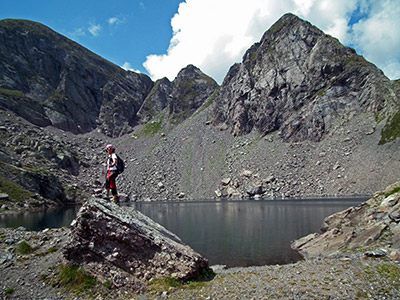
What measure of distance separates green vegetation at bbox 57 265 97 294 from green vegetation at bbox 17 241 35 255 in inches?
156

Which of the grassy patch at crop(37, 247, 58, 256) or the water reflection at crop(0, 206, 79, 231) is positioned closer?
the grassy patch at crop(37, 247, 58, 256)

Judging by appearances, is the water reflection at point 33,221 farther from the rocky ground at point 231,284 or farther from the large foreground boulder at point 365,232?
the large foreground boulder at point 365,232

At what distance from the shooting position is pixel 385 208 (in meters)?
21.9

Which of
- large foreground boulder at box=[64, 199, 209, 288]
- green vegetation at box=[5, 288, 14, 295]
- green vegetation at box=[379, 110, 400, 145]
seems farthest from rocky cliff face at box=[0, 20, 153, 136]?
large foreground boulder at box=[64, 199, 209, 288]

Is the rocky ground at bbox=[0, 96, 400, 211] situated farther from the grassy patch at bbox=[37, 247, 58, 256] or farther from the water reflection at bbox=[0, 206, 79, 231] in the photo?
the grassy patch at bbox=[37, 247, 58, 256]

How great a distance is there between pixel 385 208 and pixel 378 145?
3611 inches

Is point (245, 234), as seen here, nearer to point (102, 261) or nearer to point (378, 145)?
point (102, 261)

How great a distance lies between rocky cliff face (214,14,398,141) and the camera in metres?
121

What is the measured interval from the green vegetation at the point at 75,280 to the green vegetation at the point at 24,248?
3963 millimetres

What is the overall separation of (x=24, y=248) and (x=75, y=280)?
558cm

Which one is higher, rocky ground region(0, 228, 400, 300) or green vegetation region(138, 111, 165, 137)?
green vegetation region(138, 111, 165, 137)

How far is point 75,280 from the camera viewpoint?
12.6 meters

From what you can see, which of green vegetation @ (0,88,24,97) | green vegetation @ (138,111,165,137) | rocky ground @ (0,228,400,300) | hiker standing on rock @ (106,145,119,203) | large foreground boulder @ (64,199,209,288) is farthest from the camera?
green vegetation @ (138,111,165,137)

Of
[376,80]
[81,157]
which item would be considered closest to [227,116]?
[376,80]
